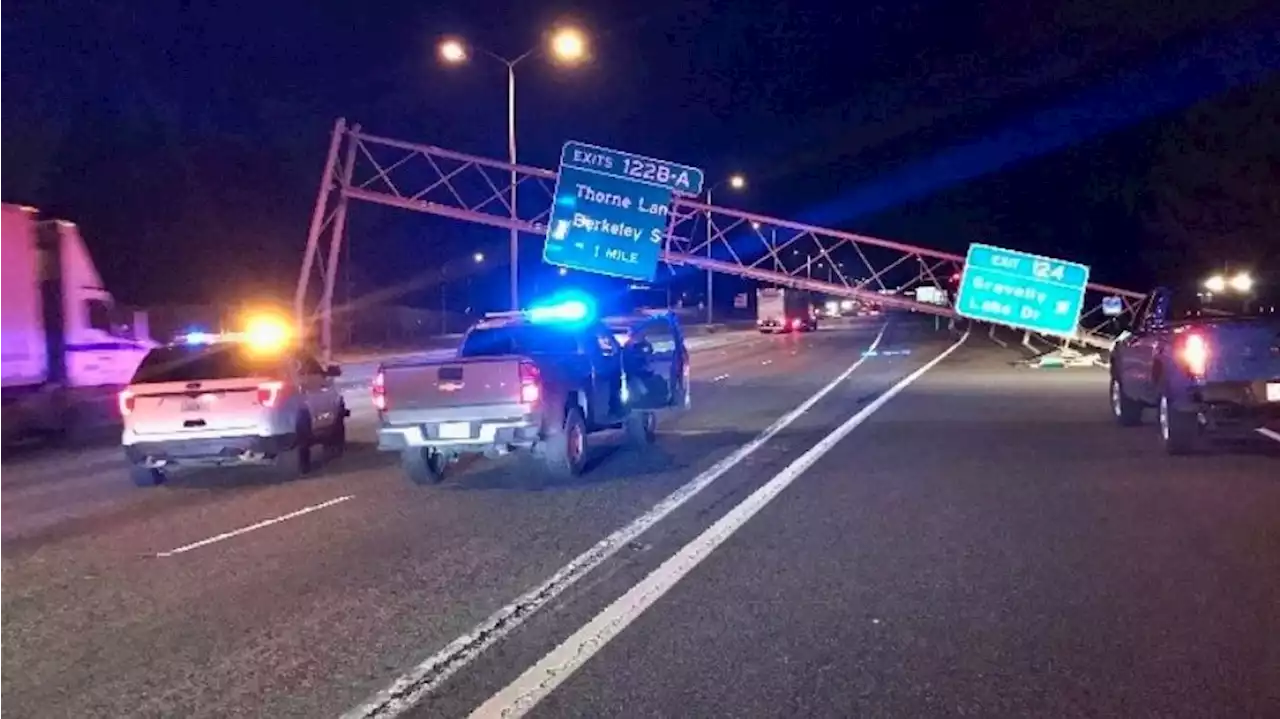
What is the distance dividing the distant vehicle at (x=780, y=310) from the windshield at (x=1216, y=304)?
204ft

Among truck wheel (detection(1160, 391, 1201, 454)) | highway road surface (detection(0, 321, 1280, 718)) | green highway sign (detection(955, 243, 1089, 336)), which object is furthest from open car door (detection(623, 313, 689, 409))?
green highway sign (detection(955, 243, 1089, 336))

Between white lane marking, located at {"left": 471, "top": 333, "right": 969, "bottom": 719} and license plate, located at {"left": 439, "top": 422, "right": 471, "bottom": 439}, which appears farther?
license plate, located at {"left": 439, "top": 422, "right": 471, "bottom": 439}

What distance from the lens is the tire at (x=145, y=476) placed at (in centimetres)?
1714

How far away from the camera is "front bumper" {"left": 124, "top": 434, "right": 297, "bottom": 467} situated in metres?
16.7

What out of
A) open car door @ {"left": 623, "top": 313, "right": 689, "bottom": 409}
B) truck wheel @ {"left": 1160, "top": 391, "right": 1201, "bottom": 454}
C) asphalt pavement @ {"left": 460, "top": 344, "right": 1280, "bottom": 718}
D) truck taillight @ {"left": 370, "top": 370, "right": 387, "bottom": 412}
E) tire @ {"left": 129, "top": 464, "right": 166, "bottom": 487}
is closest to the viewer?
asphalt pavement @ {"left": 460, "top": 344, "right": 1280, "bottom": 718}

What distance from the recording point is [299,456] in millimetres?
17594

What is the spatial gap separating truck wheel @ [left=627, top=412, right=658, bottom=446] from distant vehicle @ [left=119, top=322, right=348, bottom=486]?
14.1 feet

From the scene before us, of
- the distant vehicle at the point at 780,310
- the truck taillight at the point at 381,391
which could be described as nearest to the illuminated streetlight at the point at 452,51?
the truck taillight at the point at 381,391

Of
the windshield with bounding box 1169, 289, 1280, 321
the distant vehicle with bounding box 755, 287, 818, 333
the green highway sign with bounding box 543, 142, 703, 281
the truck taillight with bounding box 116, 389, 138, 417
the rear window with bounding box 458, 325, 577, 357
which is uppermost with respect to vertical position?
the green highway sign with bounding box 543, 142, 703, 281

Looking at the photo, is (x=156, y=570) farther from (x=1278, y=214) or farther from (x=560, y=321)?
(x=1278, y=214)

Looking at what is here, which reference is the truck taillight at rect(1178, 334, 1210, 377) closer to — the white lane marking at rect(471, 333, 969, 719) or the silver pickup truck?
the white lane marking at rect(471, 333, 969, 719)

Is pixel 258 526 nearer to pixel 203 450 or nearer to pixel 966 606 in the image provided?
pixel 203 450

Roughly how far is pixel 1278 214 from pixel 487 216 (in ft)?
92.1

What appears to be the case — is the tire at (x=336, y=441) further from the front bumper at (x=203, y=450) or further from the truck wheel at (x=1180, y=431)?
the truck wheel at (x=1180, y=431)
